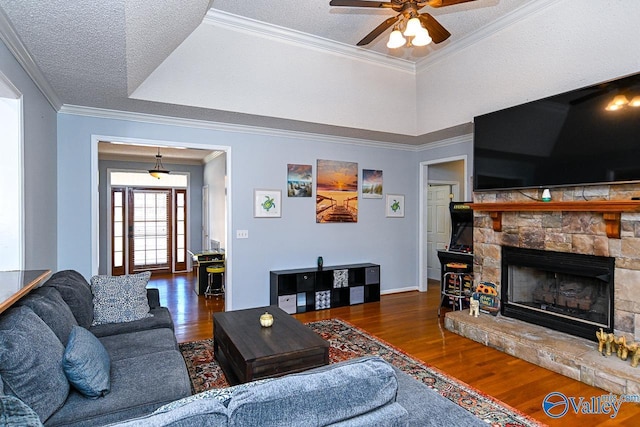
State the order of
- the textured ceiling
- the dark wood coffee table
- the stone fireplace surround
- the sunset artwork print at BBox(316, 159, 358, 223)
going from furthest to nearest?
the sunset artwork print at BBox(316, 159, 358, 223) → the stone fireplace surround → the dark wood coffee table → the textured ceiling

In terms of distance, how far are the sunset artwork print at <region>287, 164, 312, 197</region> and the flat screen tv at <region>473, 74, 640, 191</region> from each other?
7.76ft

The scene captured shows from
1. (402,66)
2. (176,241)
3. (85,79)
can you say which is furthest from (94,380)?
(176,241)

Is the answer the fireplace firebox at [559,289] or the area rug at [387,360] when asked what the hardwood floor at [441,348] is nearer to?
the area rug at [387,360]

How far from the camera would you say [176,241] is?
8594 mm

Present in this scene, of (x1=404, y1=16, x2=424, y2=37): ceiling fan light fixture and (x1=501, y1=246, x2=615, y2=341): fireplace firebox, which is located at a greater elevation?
(x1=404, y1=16, x2=424, y2=37): ceiling fan light fixture

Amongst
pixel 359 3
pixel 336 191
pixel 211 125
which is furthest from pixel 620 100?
pixel 211 125

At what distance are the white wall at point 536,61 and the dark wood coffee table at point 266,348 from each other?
3530 mm

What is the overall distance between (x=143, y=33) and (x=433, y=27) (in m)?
2.34

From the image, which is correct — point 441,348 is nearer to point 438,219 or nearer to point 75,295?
point 75,295

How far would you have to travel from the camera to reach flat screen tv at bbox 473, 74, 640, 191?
303cm

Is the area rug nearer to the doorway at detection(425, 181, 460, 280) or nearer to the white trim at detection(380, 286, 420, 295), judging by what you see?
the white trim at detection(380, 286, 420, 295)

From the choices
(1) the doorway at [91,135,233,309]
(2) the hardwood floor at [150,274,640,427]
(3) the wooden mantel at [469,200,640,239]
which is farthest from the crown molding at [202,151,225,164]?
(3) the wooden mantel at [469,200,640,239]

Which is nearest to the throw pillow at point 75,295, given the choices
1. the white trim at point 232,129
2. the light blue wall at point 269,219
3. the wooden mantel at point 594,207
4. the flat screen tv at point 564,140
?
the light blue wall at point 269,219

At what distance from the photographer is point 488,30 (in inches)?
170
